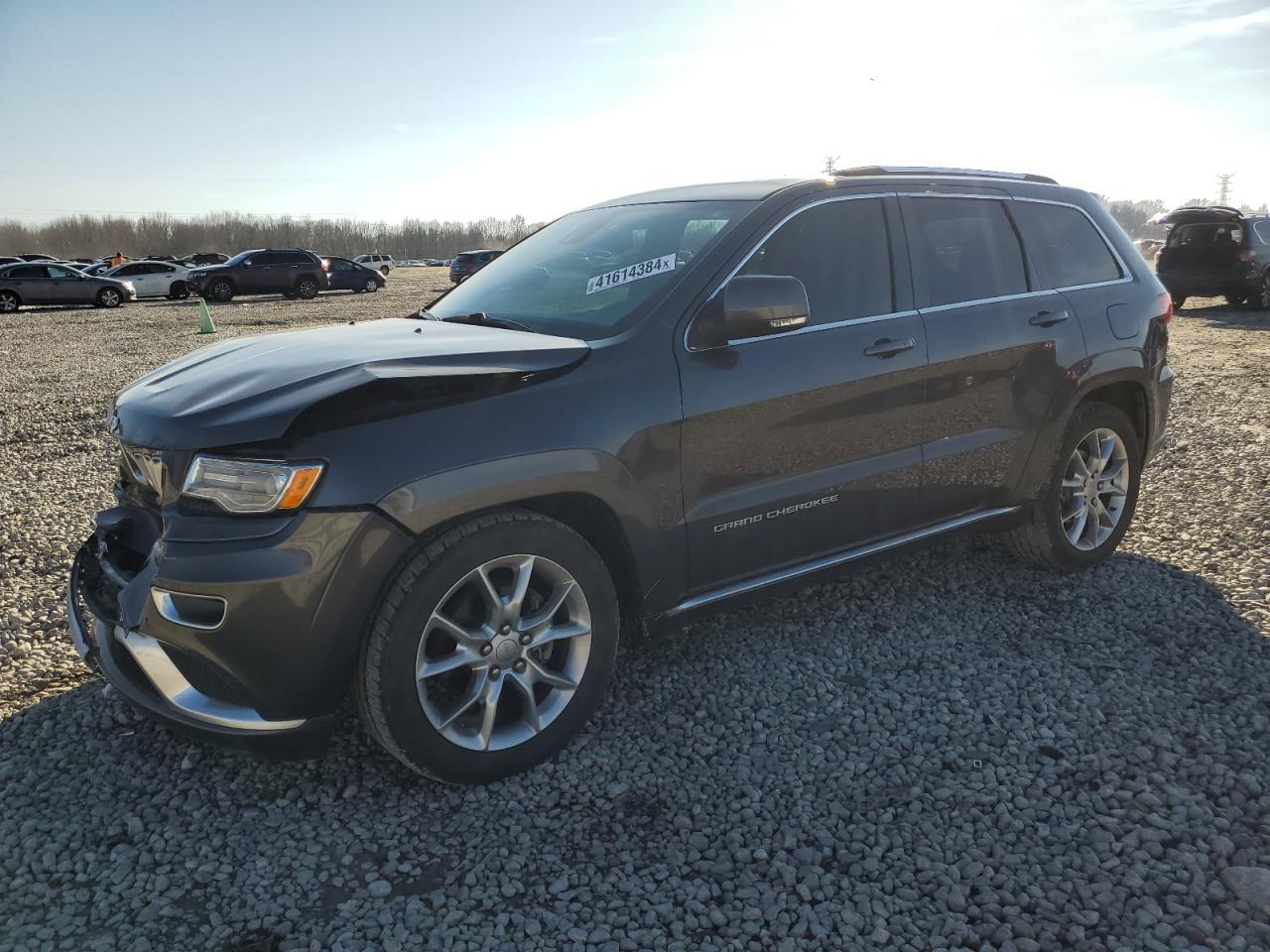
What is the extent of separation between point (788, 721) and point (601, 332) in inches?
60.5

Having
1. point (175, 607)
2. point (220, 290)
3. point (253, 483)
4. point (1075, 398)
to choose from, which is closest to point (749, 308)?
point (253, 483)

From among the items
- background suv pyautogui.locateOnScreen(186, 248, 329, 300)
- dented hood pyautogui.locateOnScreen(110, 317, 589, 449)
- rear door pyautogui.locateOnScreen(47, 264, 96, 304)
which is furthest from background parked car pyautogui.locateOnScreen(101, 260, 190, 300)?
dented hood pyautogui.locateOnScreen(110, 317, 589, 449)

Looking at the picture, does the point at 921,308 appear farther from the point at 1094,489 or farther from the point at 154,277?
the point at 154,277

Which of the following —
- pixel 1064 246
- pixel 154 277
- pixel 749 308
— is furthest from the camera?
pixel 154 277

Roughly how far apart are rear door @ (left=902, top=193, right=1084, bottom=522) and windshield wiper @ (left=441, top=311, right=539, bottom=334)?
1640 mm

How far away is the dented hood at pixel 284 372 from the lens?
2.47m

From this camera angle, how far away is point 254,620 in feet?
7.82

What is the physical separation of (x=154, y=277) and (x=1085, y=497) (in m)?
31.7

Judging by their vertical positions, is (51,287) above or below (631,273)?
above

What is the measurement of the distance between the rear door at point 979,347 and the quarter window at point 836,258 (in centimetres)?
20

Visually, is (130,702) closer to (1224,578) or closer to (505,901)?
(505,901)

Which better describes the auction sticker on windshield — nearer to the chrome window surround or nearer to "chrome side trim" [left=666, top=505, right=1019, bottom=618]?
the chrome window surround

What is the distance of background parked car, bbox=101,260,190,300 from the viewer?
29172mm

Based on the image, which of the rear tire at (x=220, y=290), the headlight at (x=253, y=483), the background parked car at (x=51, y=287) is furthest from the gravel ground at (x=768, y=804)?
the rear tire at (x=220, y=290)
